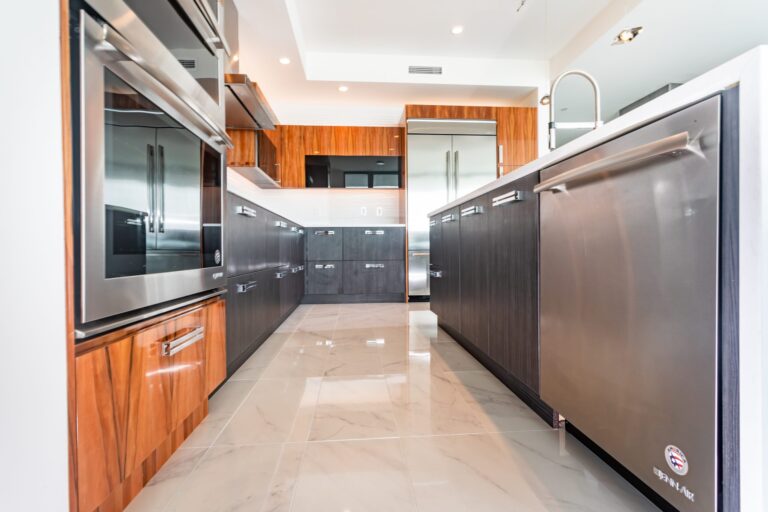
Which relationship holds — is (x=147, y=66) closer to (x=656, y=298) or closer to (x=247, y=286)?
(x=247, y=286)

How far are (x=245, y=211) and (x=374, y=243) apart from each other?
2.42 metres

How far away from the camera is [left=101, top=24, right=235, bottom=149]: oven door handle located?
0.68 m

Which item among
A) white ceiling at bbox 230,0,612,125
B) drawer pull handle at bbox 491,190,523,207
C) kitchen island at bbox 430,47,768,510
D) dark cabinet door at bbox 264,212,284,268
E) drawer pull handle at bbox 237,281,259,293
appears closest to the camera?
kitchen island at bbox 430,47,768,510

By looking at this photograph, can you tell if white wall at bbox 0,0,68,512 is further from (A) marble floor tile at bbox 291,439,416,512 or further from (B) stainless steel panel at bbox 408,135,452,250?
(B) stainless steel panel at bbox 408,135,452,250

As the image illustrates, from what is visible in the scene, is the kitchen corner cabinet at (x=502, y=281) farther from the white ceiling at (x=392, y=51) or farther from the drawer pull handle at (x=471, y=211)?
the white ceiling at (x=392, y=51)

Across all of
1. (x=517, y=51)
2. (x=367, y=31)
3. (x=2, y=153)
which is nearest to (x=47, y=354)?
(x=2, y=153)

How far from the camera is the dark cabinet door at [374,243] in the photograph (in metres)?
3.97

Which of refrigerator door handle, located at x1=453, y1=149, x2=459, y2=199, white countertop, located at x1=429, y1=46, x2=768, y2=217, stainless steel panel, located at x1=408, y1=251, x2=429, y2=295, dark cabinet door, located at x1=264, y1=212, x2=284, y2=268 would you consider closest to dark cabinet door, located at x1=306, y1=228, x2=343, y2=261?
stainless steel panel, located at x1=408, y1=251, x2=429, y2=295

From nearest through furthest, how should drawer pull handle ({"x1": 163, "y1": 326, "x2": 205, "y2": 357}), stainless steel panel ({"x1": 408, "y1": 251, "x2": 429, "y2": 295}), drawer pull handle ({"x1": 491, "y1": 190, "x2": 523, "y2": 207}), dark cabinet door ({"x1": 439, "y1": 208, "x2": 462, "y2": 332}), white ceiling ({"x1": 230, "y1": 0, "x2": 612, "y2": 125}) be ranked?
drawer pull handle ({"x1": 163, "y1": 326, "x2": 205, "y2": 357})
drawer pull handle ({"x1": 491, "y1": 190, "x2": 523, "y2": 207})
dark cabinet door ({"x1": 439, "y1": 208, "x2": 462, "y2": 332})
white ceiling ({"x1": 230, "y1": 0, "x2": 612, "y2": 125})
stainless steel panel ({"x1": 408, "y1": 251, "x2": 429, "y2": 295})

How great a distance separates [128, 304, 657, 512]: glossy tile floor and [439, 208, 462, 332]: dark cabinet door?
416 mm

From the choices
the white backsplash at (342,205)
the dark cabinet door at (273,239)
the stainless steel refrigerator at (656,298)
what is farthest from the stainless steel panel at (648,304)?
the white backsplash at (342,205)

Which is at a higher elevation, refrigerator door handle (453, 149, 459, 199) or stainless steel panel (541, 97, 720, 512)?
refrigerator door handle (453, 149, 459, 199)

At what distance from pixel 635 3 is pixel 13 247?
4.28m

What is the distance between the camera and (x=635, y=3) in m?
2.90
